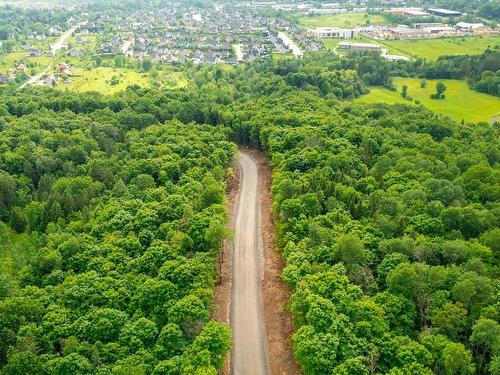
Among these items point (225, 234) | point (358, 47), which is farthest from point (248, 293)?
point (358, 47)

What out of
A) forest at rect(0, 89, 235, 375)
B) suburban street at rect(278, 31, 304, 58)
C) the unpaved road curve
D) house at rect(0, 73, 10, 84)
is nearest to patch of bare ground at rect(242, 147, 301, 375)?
the unpaved road curve

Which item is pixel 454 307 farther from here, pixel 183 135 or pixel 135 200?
pixel 183 135

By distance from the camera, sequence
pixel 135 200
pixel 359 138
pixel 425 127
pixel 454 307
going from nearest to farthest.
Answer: pixel 454 307
pixel 135 200
pixel 359 138
pixel 425 127

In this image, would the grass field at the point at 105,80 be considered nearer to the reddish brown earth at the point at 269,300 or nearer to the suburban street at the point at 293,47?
the suburban street at the point at 293,47

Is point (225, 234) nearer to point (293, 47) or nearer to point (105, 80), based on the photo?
point (105, 80)

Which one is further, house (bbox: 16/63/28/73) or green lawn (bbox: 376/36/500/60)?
green lawn (bbox: 376/36/500/60)

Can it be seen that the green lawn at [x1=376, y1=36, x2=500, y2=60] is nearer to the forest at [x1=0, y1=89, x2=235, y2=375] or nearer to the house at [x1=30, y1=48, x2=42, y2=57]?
the forest at [x1=0, y1=89, x2=235, y2=375]

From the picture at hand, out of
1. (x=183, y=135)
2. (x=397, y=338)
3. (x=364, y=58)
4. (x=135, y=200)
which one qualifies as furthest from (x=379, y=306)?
(x=364, y=58)
